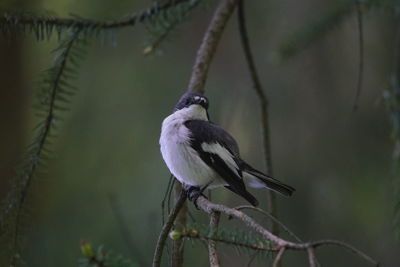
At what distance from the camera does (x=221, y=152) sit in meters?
2.79

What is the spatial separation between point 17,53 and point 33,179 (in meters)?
2.14

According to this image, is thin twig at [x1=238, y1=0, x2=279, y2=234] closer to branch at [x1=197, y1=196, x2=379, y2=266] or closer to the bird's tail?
the bird's tail

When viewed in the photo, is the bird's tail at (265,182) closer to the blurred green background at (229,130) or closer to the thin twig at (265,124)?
the thin twig at (265,124)

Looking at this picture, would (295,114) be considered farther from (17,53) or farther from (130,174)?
(17,53)

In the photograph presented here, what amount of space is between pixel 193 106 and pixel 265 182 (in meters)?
0.62

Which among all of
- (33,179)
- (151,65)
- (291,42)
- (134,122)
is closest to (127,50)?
(151,65)

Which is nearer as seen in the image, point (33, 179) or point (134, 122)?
point (33, 179)

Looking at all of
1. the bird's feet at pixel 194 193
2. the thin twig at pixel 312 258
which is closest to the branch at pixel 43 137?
the bird's feet at pixel 194 193

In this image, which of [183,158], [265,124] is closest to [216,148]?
[183,158]

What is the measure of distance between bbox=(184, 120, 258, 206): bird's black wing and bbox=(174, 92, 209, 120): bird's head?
2.9 inches

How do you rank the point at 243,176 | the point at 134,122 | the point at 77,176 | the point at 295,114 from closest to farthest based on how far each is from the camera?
the point at 243,176, the point at 295,114, the point at 77,176, the point at 134,122

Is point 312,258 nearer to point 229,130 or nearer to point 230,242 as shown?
point 230,242

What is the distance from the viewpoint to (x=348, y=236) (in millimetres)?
3311

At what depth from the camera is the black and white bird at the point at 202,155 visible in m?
2.63
